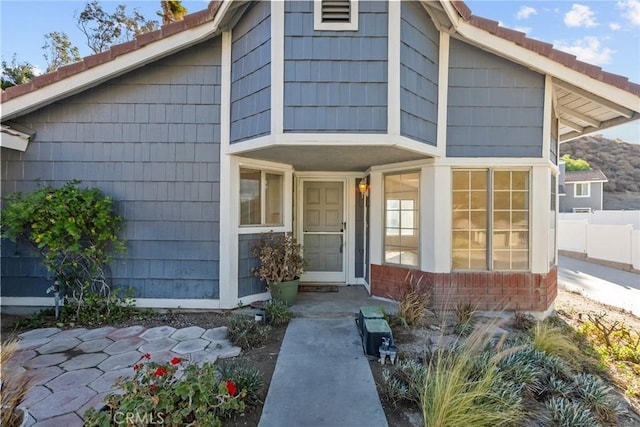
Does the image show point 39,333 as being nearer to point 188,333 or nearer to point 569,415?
point 188,333

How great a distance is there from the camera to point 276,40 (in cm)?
412

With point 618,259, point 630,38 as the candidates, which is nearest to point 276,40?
point 630,38

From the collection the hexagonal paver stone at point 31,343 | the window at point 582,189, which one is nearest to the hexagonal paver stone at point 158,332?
the hexagonal paver stone at point 31,343

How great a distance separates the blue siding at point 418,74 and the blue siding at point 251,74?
1.82 meters

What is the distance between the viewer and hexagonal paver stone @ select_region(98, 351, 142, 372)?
3.34 metres

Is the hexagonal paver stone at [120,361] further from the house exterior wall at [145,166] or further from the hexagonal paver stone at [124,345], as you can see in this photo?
the house exterior wall at [145,166]

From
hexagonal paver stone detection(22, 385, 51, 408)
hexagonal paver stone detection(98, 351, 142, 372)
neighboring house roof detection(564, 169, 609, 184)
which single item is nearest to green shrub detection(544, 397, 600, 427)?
hexagonal paver stone detection(98, 351, 142, 372)

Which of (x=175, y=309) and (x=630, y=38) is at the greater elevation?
(x=630, y=38)

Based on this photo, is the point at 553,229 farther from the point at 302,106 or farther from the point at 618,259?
the point at 618,259

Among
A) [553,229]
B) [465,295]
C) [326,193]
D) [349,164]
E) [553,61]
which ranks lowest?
[465,295]

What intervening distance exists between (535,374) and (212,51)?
6029 millimetres

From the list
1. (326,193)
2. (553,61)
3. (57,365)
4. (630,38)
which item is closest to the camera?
(57,365)

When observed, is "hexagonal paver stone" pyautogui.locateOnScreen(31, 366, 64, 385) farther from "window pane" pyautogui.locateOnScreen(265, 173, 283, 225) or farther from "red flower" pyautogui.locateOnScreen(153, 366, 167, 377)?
"window pane" pyautogui.locateOnScreen(265, 173, 283, 225)

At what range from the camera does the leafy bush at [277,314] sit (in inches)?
178
